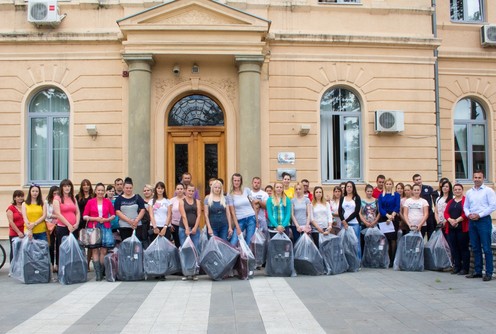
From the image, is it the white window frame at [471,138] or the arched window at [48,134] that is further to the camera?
the white window frame at [471,138]

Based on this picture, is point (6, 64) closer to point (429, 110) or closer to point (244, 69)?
point (244, 69)

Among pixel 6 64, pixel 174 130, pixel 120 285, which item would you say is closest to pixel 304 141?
pixel 174 130

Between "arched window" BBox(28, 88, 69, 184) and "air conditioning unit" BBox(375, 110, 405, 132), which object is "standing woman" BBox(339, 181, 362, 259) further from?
"arched window" BBox(28, 88, 69, 184)

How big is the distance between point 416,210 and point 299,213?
7.72 ft

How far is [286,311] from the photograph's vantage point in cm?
712

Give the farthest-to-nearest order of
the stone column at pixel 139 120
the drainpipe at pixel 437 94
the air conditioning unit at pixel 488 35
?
the air conditioning unit at pixel 488 35 < the drainpipe at pixel 437 94 < the stone column at pixel 139 120

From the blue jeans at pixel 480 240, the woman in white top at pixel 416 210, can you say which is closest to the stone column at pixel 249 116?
the woman in white top at pixel 416 210

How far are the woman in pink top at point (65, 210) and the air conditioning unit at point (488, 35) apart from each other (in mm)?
12210

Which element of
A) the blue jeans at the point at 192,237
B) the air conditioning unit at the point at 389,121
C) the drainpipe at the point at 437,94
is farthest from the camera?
the drainpipe at the point at 437,94

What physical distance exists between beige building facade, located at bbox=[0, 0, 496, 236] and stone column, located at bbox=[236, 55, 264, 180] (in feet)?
0.09

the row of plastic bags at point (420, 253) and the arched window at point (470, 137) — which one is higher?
the arched window at point (470, 137)

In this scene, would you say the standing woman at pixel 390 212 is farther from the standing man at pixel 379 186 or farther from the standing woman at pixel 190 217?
the standing woman at pixel 190 217

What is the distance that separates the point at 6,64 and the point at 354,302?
432 inches

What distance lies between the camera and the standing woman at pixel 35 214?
33.2 ft
